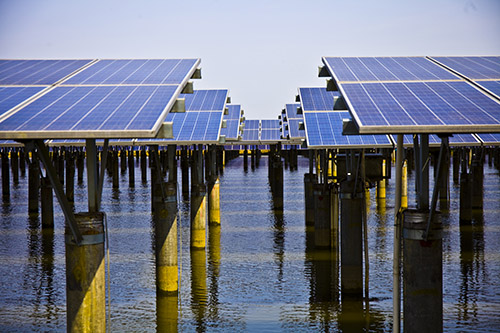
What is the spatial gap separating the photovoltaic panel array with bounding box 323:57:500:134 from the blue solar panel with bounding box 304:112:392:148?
5274 millimetres

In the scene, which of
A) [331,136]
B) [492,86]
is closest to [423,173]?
[492,86]

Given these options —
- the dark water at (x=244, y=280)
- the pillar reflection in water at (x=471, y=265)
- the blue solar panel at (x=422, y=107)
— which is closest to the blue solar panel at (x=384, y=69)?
the blue solar panel at (x=422, y=107)

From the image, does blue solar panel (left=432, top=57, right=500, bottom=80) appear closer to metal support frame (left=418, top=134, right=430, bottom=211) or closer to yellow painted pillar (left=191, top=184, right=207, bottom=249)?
metal support frame (left=418, top=134, right=430, bottom=211)

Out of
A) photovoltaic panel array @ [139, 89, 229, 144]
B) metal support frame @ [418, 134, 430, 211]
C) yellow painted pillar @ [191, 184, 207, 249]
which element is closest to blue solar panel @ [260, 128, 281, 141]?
photovoltaic panel array @ [139, 89, 229, 144]

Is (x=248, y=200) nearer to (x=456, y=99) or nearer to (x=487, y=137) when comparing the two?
(x=487, y=137)

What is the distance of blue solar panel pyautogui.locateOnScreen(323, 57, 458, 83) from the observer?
1233cm

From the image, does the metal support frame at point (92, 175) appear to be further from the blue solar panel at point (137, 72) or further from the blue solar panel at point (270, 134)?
the blue solar panel at point (270, 134)

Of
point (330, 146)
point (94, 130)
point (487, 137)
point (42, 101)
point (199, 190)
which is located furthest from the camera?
point (487, 137)

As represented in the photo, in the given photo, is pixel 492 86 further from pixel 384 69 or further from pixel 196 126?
pixel 196 126

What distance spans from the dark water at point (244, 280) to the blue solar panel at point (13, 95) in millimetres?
6085

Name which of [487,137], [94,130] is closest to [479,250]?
[487,137]

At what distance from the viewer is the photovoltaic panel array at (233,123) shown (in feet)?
111

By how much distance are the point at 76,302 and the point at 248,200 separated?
3430cm

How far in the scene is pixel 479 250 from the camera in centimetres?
2467
